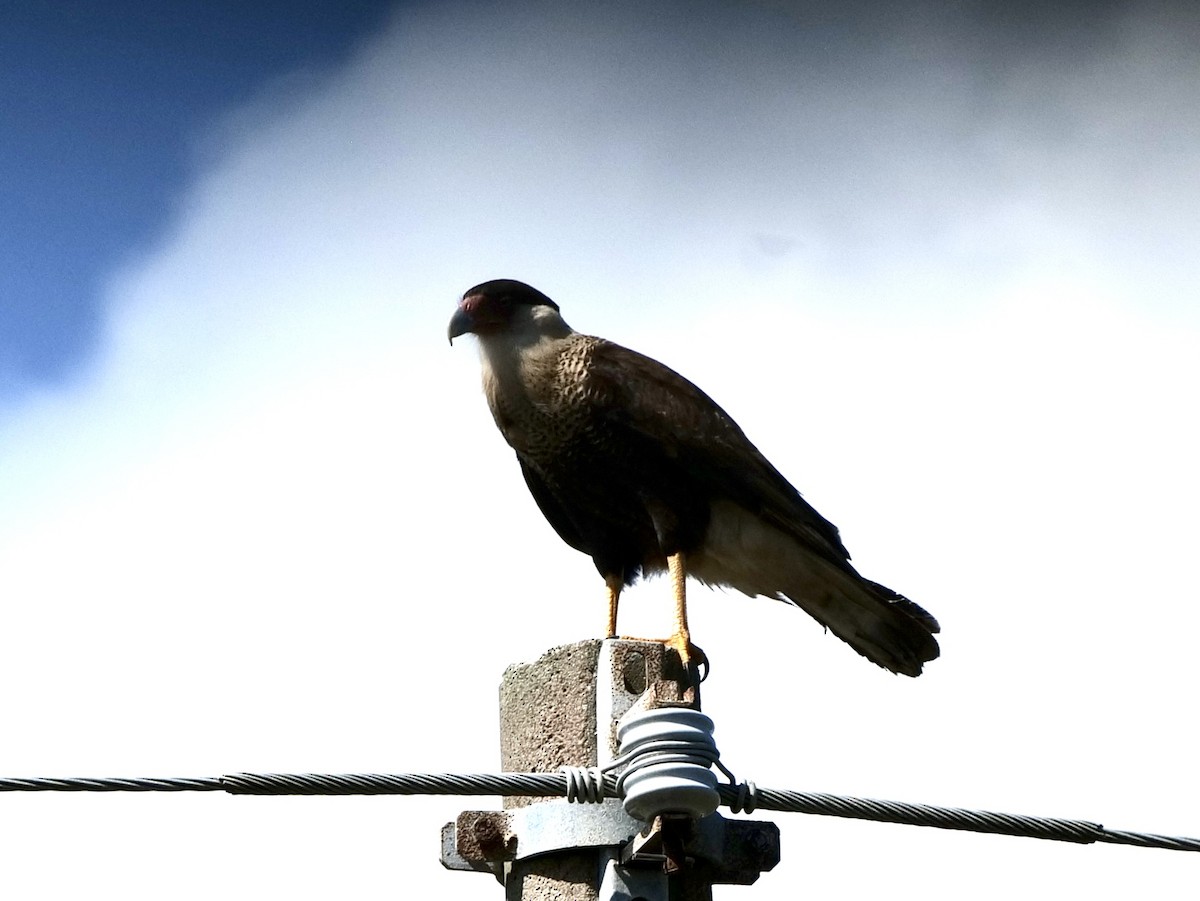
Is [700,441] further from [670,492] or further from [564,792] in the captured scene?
[564,792]

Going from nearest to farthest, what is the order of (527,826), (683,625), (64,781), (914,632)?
(64,781) → (527,826) → (683,625) → (914,632)

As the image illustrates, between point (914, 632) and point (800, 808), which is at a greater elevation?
point (914, 632)

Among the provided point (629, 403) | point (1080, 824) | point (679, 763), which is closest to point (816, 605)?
point (629, 403)

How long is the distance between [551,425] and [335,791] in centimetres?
257

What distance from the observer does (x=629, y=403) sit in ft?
17.3

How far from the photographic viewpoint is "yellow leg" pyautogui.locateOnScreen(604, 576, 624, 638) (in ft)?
16.8

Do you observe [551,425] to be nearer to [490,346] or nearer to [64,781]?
[490,346]

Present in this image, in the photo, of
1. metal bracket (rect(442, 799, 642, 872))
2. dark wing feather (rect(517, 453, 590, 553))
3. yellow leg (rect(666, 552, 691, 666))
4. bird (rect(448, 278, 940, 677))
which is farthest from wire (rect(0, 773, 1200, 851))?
dark wing feather (rect(517, 453, 590, 553))

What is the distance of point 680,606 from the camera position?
4621 millimetres

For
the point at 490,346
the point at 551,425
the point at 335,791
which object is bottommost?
the point at 335,791

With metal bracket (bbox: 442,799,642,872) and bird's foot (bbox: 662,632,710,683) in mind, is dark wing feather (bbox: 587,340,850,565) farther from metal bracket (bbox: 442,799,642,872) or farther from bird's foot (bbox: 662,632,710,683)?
metal bracket (bbox: 442,799,642,872)

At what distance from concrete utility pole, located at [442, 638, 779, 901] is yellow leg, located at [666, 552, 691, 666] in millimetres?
697

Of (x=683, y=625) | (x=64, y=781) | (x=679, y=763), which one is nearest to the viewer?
(x=64, y=781)

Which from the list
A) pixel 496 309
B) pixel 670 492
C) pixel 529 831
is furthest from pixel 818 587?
pixel 529 831
